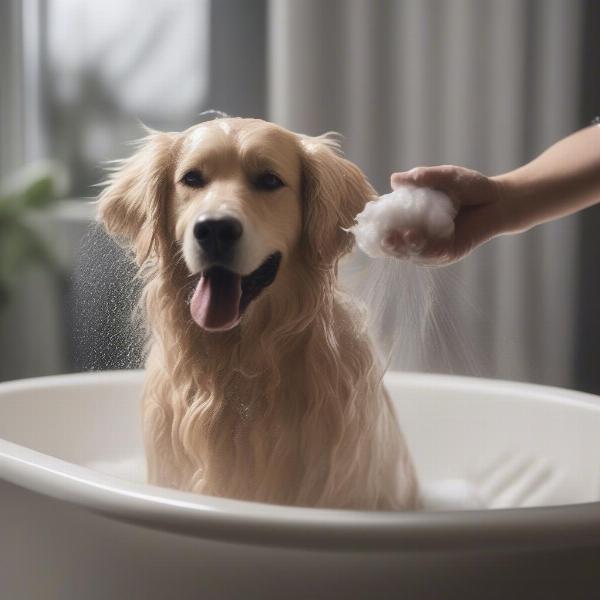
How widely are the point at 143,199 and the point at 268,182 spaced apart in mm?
104

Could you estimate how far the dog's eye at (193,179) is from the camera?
61cm

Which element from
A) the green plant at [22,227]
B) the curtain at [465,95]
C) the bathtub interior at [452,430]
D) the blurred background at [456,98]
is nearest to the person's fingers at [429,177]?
the bathtub interior at [452,430]

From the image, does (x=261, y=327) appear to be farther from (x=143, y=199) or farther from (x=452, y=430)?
(x=452, y=430)

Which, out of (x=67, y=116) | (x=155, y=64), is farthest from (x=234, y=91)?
(x=67, y=116)

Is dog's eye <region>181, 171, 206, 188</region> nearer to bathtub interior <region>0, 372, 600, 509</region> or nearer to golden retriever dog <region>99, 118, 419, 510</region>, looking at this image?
golden retriever dog <region>99, 118, 419, 510</region>

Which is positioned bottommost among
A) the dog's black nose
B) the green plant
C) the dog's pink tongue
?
the green plant

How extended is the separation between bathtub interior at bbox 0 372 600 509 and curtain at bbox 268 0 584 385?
1.76 ft

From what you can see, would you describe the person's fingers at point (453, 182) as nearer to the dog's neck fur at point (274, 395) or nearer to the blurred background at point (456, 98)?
the dog's neck fur at point (274, 395)

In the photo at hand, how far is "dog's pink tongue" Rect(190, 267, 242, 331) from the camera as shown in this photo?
0.60 metres

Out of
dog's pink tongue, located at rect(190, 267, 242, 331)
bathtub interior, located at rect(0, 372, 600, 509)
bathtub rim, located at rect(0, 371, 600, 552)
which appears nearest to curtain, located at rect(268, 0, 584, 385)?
bathtub interior, located at rect(0, 372, 600, 509)

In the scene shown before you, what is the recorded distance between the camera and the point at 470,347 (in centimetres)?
71

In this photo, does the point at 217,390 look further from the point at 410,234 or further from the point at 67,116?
the point at 67,116

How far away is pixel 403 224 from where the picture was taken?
0.57 metres

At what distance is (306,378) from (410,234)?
0.16 meters
